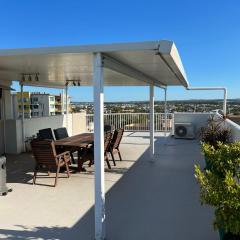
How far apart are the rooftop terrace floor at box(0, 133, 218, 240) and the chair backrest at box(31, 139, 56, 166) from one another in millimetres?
427

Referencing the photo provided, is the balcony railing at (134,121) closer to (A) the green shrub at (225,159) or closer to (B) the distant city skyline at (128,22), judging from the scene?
(B) the distant city skyline at (128,22)

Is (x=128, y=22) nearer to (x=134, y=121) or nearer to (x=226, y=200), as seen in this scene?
(x=134, y=121)

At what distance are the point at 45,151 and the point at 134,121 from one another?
8960 millimetres

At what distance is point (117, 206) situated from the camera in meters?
4.55

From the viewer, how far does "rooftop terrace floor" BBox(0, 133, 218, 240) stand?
366 centimetres

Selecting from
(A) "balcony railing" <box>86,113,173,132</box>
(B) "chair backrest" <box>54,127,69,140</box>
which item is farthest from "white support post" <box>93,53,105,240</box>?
(A) "balcony railing" <box>86,113,173,132</box>

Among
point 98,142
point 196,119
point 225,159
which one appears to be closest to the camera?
point 225,159

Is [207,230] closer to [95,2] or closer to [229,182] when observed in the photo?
[229,182]

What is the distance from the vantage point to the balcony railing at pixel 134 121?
13992mm

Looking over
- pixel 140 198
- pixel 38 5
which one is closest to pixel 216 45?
pixel 38 5

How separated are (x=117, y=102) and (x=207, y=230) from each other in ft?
45.1

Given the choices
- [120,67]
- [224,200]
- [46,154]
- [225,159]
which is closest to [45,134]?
[46,154]

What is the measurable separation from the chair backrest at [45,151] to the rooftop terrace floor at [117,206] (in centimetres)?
43

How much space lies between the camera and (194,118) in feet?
41.3
